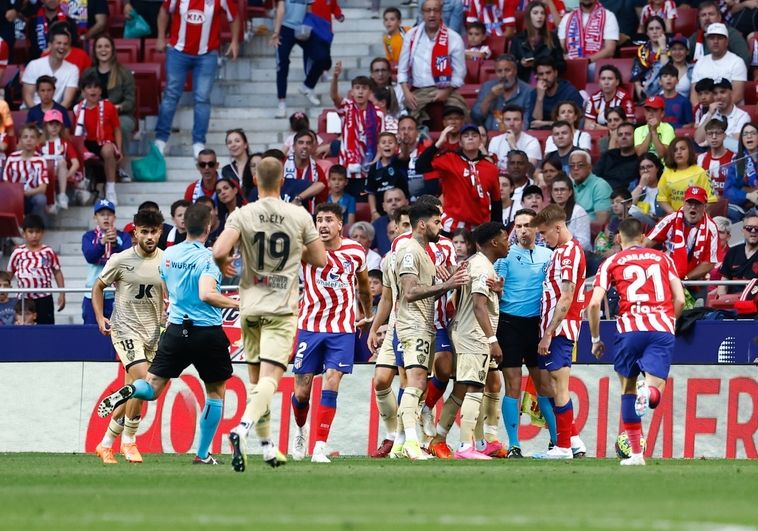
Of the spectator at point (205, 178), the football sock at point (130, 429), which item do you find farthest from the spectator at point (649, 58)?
the football sock at point (130, 429)

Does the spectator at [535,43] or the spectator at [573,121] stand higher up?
the spectator at [535,43]

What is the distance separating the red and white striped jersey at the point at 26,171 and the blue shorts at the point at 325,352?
781cm

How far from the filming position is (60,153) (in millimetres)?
21234

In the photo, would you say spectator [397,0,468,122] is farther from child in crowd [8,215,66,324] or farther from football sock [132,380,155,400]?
football sock [132,380,155,400]

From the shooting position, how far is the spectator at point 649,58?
21312 millimetres

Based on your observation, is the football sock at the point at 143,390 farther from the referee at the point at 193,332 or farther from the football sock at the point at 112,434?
the football sock at the point at 112,434

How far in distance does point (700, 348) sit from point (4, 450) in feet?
25.8

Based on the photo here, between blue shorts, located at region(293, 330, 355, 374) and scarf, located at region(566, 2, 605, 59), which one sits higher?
scarf, located at region(566, 2, 605, 59)

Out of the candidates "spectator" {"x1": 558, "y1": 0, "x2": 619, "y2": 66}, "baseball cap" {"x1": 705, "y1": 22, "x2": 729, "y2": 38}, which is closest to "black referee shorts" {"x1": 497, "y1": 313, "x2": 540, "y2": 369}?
"baseball cap" {"x1": 705, "y1": 22, "x2": 729, "y2": 38}

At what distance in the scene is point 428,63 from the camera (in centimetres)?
2161

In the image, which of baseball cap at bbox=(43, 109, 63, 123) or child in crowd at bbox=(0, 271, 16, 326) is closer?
child in crowd at bbox=(0, 271, 16, 326)

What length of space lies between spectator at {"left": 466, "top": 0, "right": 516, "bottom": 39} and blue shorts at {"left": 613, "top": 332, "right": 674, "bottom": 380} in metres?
10.6

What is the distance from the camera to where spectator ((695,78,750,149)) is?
19.5 m

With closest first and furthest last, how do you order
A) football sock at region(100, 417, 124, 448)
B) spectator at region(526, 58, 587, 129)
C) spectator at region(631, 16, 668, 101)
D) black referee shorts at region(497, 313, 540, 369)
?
football sock at region(100, 417, 124, 448), black referee shorts at region(497, 313, 540, 369), spectator at region(526, 58, 587, 129), spectator at region(631, 16, 668, 101)
